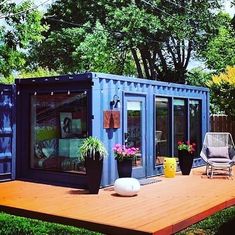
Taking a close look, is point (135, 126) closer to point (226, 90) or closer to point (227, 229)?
point (227, 229)

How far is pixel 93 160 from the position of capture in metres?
7.69

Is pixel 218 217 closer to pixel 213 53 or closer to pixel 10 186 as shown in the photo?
pixel 10 186

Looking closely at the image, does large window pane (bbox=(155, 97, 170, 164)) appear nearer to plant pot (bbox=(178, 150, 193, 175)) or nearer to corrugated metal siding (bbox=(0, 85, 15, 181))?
plant pot (bbox=(178, 150, 193, 175))

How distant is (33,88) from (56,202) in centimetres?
315

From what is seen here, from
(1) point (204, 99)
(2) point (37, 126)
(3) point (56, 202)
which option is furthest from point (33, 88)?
(1) point (204, 99)

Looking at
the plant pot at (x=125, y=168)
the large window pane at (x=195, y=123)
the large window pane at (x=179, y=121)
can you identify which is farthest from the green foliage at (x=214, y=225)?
the large window pane at (x=195, y=123)

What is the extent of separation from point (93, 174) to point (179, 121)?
158 inches

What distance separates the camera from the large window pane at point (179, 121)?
10883 mm

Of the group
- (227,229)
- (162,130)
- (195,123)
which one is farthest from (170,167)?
(227,229)

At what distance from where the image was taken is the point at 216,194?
25.3 ft

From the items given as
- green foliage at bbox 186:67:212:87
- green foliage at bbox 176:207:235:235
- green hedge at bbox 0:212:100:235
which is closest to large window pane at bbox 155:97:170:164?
green foliage at bbox 176:207:235:235

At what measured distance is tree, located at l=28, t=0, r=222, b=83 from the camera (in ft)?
60.0

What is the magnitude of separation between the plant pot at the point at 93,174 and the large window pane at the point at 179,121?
3.47 metres

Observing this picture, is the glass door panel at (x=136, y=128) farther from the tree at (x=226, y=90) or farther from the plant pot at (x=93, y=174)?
the tree at (x=226, y=90)
